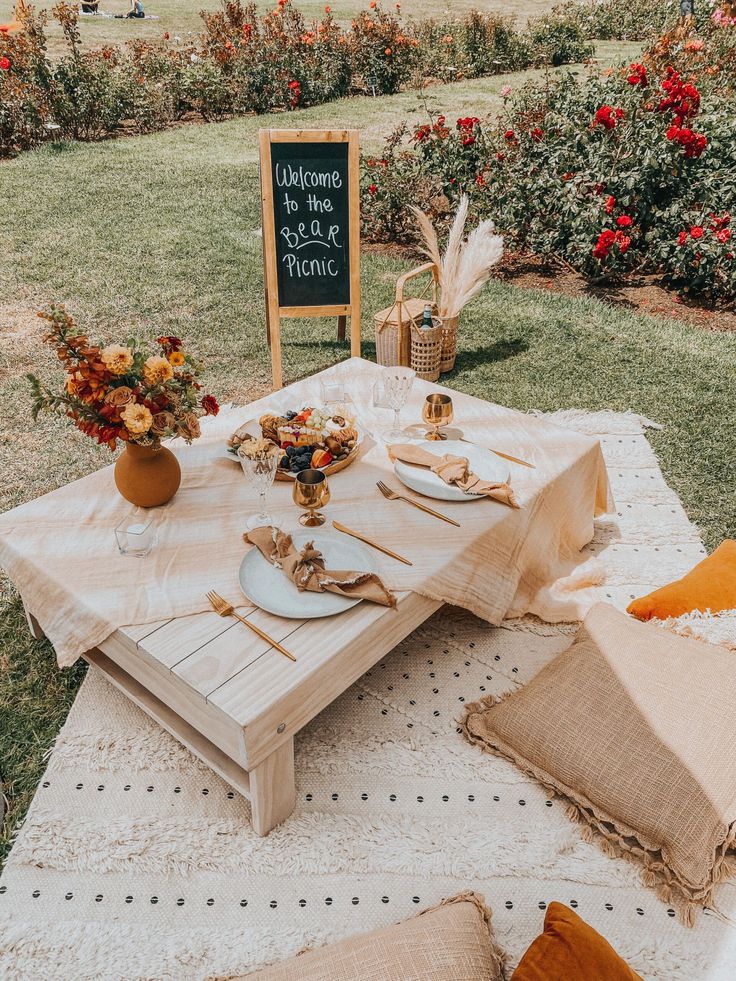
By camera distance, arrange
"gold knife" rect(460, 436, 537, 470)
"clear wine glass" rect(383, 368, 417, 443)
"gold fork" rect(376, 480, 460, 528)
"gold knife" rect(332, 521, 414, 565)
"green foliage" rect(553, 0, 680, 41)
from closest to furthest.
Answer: "gold knife" rect(332, 521, 414, 565)
"gold fork" rect(376, 480, 460, 528)
"gold knife" rect(460, 436, 537, 470)
"clear wine glass" rect(383, 368, 417, 443)
"green foliage" rect(553, 0, 680, 41)

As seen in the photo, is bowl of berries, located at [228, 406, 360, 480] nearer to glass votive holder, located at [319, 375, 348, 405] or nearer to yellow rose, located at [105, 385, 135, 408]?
glass votive holder, located at [319, 375, 348, 405]

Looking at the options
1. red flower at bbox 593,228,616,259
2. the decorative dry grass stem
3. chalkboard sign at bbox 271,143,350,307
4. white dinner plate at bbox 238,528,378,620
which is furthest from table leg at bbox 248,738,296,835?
red flower at bbox 593,228,616,259

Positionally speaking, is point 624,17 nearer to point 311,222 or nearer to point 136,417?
point 311,222

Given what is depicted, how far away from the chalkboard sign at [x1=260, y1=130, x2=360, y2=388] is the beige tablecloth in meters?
1.20

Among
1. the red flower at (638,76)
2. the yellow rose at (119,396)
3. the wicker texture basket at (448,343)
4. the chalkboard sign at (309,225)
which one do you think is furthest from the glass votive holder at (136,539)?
the red flower at (638,76)

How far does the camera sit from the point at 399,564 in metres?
2.17

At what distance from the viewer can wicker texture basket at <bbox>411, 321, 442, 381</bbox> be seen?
160 inches

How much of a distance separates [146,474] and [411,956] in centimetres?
148

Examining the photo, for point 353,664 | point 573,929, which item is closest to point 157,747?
point 353,664

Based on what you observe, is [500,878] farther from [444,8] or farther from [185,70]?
[444,8]

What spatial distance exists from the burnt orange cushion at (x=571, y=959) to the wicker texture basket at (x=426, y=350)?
306cm

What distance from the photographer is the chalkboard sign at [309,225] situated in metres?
3.77

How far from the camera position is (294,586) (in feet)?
6.70

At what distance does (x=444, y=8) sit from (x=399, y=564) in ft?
51.2
